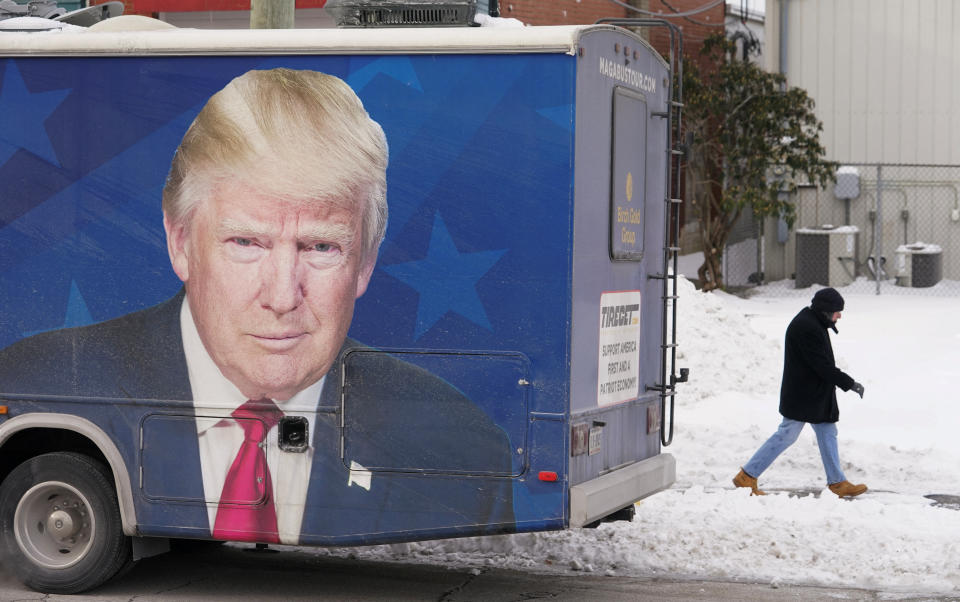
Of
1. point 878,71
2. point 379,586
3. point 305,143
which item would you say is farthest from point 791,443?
point 878,71

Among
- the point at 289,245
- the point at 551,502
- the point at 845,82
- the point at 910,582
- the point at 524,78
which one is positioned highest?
the point at 845,82

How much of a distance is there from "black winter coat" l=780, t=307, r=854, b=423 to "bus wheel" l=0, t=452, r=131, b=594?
5353mm

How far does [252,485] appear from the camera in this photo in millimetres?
7379

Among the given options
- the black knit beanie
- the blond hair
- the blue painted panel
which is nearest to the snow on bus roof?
the blue painted panel

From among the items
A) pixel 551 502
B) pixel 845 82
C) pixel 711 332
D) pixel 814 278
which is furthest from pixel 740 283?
pixel 551 502

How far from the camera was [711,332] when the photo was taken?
1558 centimetres

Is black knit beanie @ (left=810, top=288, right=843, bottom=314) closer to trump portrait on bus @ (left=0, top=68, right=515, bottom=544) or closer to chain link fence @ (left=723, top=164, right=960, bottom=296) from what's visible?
trump portrait on bus @ (left=0, top=68, right=515, bottom=544)

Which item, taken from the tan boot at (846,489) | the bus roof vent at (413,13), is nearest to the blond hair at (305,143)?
the bus roof vent at (413,13)

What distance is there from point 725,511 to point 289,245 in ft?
13.5

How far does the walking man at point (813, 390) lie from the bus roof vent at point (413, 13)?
430cm

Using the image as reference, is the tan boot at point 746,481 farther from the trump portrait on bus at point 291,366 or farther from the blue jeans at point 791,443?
the trump portrait on bus at point 291,366

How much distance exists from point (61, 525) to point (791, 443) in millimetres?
5670

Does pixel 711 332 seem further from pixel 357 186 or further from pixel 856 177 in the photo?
pixel 856 177

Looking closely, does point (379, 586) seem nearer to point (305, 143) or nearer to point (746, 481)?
point (305, 143)
